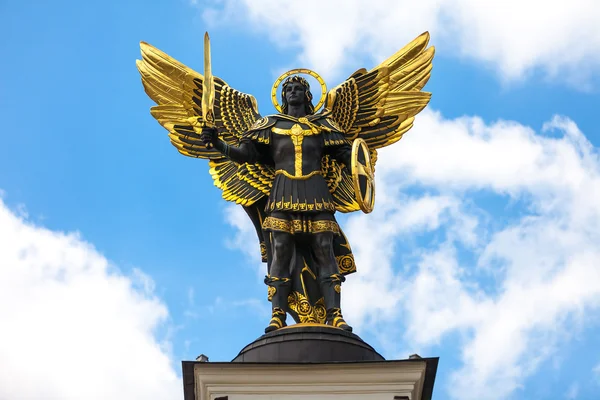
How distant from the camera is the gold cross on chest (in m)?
19.4

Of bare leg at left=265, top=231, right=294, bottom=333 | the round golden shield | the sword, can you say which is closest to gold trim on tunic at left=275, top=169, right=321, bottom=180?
the round golden shield

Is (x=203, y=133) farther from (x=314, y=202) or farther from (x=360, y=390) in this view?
(x=360, y=390)

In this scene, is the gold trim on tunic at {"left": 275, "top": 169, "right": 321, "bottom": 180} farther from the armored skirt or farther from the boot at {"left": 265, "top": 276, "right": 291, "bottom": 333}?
the boot at {"left": 265, "top": 276, "right": 291, "bottom": 333}

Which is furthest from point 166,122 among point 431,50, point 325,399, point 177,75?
point 325,399

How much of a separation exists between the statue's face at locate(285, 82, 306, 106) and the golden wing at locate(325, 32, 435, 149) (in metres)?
0.60

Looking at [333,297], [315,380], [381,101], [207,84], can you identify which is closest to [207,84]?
[207,84]

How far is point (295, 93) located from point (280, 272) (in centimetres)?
324

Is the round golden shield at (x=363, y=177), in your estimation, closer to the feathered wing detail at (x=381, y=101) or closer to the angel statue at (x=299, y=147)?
the angel statue at (x=299, y=147)

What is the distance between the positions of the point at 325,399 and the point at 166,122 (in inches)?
259

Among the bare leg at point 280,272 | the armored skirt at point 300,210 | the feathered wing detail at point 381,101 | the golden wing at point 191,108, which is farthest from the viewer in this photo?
the feathered wing detail at point 381,101

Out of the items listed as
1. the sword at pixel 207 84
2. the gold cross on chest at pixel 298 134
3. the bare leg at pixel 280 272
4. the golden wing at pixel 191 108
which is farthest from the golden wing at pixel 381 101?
the sword at pixel 207 84

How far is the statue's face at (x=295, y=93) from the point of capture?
20234mm

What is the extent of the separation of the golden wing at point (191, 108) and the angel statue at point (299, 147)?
0.06 ft

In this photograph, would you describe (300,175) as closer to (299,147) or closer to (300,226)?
(299,147)
